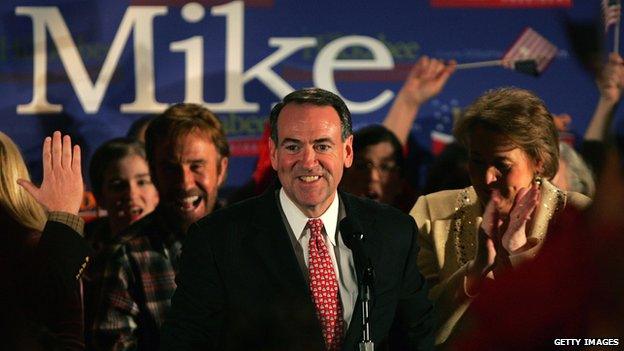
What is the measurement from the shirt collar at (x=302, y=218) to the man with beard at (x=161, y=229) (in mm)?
740

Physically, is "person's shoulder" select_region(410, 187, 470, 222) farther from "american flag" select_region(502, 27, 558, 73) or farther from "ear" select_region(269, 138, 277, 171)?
"american flag" select_region(502, 27, 558, 73)

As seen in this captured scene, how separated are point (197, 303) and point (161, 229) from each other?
1106 mm

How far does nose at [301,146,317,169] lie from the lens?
8.11 feet

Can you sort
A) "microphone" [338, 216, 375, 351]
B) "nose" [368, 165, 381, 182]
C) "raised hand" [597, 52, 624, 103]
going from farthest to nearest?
"nose" [368, 165, 381, 182] → "microphone" [338, 216, 375, 351] → "raised hand" [597, 52, 624, 103]

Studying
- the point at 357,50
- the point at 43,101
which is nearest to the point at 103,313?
the point at 43,101

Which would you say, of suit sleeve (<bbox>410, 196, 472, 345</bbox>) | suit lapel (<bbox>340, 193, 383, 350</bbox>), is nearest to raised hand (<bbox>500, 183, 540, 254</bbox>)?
suit sleeve (<bbox>410, 196, 472, 345</bbox>)

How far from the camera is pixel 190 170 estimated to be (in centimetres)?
361

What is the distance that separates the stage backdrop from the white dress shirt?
2.42 metres

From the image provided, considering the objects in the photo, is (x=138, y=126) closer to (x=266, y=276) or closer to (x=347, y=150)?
(x=347, y=150)

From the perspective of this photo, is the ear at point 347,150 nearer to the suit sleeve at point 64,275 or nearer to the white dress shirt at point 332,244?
the white dress shirt at point 332,244

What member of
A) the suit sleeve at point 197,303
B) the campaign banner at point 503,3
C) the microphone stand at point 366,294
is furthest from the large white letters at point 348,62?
the microphone stand at point 366,294

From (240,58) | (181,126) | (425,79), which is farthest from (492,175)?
(240,58)

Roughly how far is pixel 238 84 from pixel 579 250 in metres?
4.22

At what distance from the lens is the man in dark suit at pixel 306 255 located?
2.29 meters
